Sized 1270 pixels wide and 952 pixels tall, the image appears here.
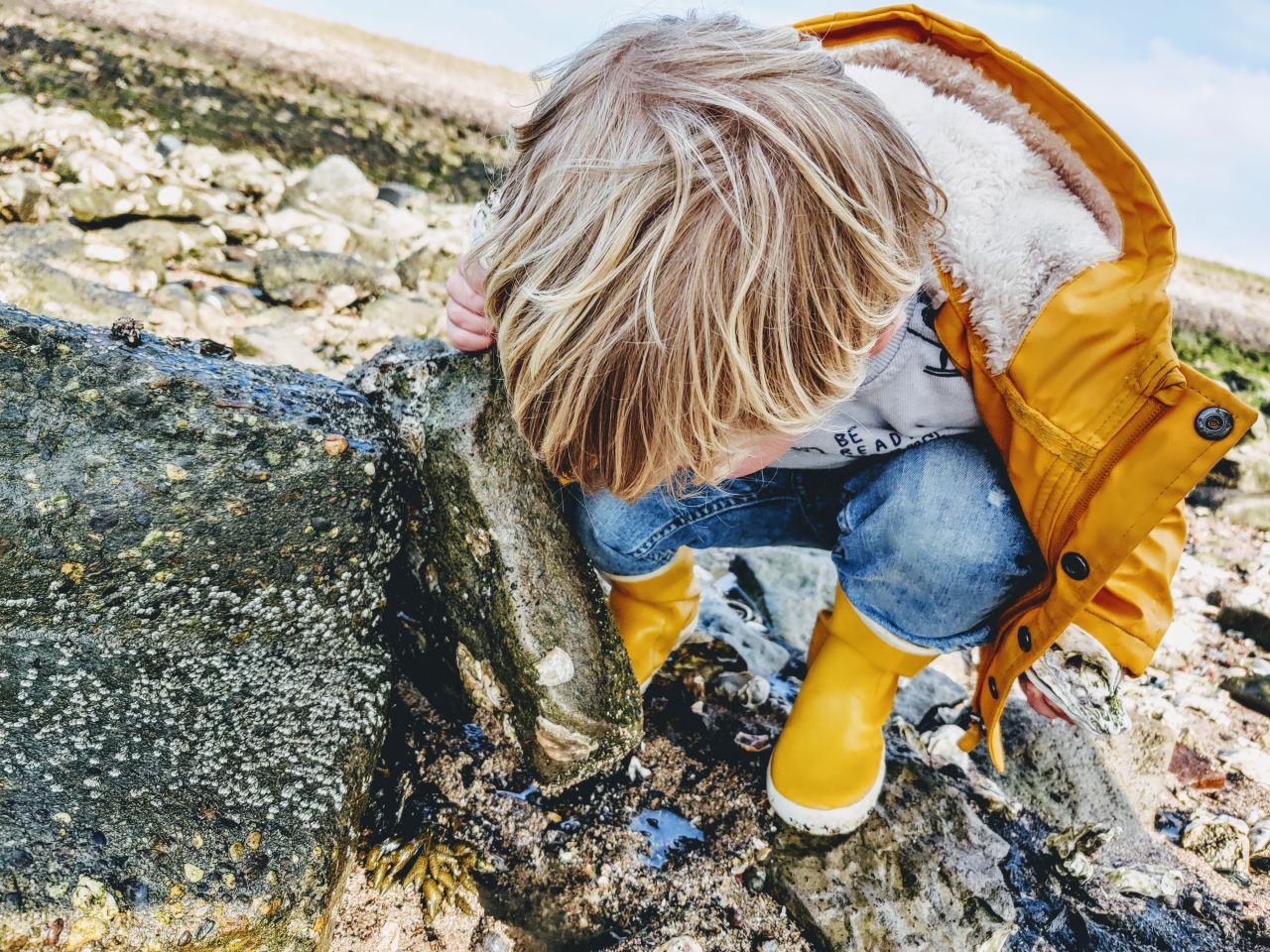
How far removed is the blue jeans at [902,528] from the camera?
1.72m

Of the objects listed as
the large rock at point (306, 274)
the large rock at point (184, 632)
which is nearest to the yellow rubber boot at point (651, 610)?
the large rock at point (184, 632)

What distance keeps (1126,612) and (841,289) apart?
3.07 ft

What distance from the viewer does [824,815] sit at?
70.2 inches

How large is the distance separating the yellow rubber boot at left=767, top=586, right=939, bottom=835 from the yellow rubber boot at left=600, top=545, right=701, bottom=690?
1.27 feet

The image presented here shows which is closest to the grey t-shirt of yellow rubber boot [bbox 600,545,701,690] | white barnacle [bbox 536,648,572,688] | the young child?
the young child

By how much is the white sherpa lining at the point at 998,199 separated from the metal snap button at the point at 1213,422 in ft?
1.06

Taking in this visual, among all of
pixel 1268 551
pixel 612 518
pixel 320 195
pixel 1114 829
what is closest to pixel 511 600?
pixel 612 518

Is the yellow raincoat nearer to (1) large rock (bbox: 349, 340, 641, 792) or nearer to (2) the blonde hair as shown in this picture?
(2) the blonde hair

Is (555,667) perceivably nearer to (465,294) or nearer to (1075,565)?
(465,294)

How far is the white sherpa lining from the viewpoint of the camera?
61.1 inches

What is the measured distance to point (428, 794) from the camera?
176 centimetres

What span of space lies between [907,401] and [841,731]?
74 centimetres

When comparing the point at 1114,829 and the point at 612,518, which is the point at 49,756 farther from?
the point at 1114,829

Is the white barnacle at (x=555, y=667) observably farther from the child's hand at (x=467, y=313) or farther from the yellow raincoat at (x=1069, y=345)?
the yellow raincoat at (x=1069, y=345)
